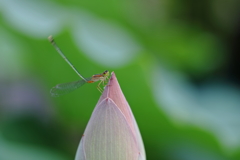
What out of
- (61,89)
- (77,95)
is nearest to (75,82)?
(61,89)

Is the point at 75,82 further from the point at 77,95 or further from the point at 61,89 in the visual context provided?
the point at 77,95

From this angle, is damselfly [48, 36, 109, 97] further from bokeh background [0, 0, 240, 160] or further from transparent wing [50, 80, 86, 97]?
bokeh background [0, 0, 240, 160]

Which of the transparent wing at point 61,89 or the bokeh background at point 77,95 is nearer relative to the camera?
the transparent wing at point 61,89

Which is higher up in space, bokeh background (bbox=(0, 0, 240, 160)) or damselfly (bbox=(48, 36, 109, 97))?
bokeh background (bbox=(0, 0, 240, 160))

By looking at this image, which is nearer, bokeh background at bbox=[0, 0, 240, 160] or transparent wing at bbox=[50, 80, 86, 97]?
transparent wing at bbox=[50, 80, 86, 97]

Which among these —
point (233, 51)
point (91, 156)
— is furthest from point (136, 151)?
point (233, 51)

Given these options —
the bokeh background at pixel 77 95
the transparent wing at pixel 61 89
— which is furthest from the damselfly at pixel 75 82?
the bokeh background at pixel 77 95

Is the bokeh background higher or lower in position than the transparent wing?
higher

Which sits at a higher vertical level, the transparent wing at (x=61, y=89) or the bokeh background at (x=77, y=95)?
the bokeh background at (x=77, y=95)

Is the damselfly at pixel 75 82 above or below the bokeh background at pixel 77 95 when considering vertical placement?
below

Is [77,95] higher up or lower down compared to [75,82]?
higher up

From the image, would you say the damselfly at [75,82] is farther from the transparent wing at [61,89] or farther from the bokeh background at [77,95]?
the bokeh background at [77,95]

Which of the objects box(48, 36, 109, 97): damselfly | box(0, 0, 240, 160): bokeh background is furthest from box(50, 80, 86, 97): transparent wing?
box(0, 0, 240, 160): bokeh background

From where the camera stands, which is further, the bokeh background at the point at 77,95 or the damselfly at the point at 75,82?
the bokeh background at the point at 77,95
